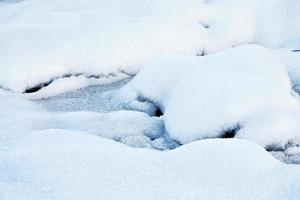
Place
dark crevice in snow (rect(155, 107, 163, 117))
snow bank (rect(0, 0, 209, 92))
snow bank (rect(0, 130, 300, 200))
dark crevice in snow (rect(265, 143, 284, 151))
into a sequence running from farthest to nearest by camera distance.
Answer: snow bank (rect(0, 0, 209, 92)), dark crevice in snow (rect(155, 107, 163, 117)), dark crevice in snow (rect(265, 143, 284, 151)), snow bank (rect(0, 130, 300, 200))

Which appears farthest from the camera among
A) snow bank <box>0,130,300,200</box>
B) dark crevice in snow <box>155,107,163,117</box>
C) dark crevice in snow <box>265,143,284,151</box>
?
dark crevice in snow <box>155,107,163,117</box>

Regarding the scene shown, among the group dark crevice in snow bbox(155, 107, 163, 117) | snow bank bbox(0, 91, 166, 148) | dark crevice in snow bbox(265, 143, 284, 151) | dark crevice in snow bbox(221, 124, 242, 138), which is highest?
dark crevice in snow bbox(221, 124, 242, 138)

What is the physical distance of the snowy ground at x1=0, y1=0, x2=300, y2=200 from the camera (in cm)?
151

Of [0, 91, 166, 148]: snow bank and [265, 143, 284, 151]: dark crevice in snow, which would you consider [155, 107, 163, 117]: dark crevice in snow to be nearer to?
[0, 91, 166, 148]: snow bank

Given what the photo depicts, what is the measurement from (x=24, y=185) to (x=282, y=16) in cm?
245

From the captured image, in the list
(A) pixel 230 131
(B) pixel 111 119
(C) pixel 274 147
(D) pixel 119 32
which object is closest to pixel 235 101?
(A) pixel 230 131

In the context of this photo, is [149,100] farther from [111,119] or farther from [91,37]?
[91,37]

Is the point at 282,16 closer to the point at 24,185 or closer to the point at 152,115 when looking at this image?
the point at 152,115

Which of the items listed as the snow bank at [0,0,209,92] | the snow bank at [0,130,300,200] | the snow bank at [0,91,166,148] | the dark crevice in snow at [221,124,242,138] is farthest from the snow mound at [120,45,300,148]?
the snow bank at [0,0,209,92]

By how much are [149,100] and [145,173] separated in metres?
0.94

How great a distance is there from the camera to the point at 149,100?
2438 mm

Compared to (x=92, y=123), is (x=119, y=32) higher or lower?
higher

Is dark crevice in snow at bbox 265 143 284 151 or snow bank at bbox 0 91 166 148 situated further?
snow bank at bbox 0 91 166 148

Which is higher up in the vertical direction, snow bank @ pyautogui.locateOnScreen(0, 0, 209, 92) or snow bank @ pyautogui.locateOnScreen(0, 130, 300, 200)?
snow bank @ pyautogui.locateOnScreen(0, 130, 300, 200)
